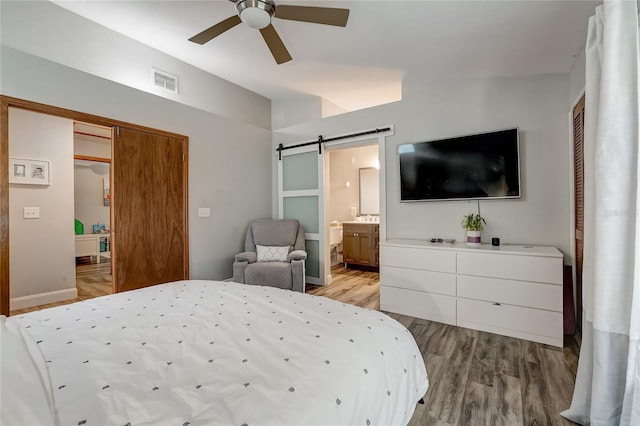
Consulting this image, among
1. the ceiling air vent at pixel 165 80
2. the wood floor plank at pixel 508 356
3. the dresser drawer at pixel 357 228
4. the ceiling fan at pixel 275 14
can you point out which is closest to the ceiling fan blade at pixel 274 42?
the ceiling fan at pixel 275 14

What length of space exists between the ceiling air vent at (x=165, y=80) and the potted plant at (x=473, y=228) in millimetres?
3654

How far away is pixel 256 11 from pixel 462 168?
7.96 ft

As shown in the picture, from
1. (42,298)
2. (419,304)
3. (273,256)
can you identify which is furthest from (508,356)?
(42,298)

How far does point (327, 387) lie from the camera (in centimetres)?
83

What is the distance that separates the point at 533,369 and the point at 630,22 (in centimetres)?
207

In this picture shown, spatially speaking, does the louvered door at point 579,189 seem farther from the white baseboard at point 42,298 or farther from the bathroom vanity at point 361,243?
the white baseboard at point 42,298

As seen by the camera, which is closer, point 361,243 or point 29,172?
point 29,172

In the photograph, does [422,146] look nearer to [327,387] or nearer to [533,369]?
[533,369]

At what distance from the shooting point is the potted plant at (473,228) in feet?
9.36

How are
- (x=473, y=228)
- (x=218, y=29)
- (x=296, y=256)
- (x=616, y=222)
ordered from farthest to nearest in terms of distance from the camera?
(x=296, y=256), (x=473, y=228), (x=218, y=29), (x=616, y=222)

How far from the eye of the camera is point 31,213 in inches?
131

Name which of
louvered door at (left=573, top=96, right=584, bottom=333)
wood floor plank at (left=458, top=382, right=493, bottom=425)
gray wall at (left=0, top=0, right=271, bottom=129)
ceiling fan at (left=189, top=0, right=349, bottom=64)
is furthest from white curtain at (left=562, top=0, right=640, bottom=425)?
gray wall at (left=0, top=0, right=271, bottom=129)

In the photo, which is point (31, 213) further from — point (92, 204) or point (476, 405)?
point (476, 405)

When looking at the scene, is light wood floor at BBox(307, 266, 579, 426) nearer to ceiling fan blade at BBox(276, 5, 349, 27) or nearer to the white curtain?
the white curtain
